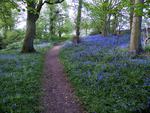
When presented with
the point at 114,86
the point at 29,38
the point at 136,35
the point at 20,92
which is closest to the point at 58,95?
the point at 20,92

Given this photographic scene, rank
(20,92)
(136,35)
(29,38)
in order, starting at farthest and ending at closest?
(29,38), (136,35), (20,92)

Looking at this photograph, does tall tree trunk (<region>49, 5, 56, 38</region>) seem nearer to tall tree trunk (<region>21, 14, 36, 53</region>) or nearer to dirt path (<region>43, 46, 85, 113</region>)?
tall tree trunk (<region>21, 14, 36, 53</region>)

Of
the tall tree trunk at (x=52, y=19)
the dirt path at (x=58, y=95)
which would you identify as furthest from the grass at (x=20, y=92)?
the tall tree trunk at (x=52, y=19)

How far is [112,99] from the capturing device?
7.73 meters

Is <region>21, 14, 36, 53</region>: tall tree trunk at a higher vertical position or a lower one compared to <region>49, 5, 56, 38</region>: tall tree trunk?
lower

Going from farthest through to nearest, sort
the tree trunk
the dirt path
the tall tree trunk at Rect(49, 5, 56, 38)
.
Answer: the tall tree trunk at Rect(49, 5, 56, 38), the tree trunk, the dirt path

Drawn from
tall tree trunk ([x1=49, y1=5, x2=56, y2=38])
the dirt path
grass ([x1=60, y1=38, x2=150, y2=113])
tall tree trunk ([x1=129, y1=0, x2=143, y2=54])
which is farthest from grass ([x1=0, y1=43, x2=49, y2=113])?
tall tree trunk ([x1=49, y1=5, x2=56, y2=38])

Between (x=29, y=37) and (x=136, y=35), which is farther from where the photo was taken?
(x=29, y=37)

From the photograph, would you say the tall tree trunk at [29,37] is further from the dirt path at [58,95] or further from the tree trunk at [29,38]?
the dirt path at [58,95]

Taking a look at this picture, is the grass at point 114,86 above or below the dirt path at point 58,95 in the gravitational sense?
above

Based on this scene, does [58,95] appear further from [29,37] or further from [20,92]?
[29,37]

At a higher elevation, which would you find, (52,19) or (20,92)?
(52,19)

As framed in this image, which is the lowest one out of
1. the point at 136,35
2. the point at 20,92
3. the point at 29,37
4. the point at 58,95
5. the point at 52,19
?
the point at 58,95

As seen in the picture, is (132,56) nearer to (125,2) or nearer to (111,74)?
(111,74)
